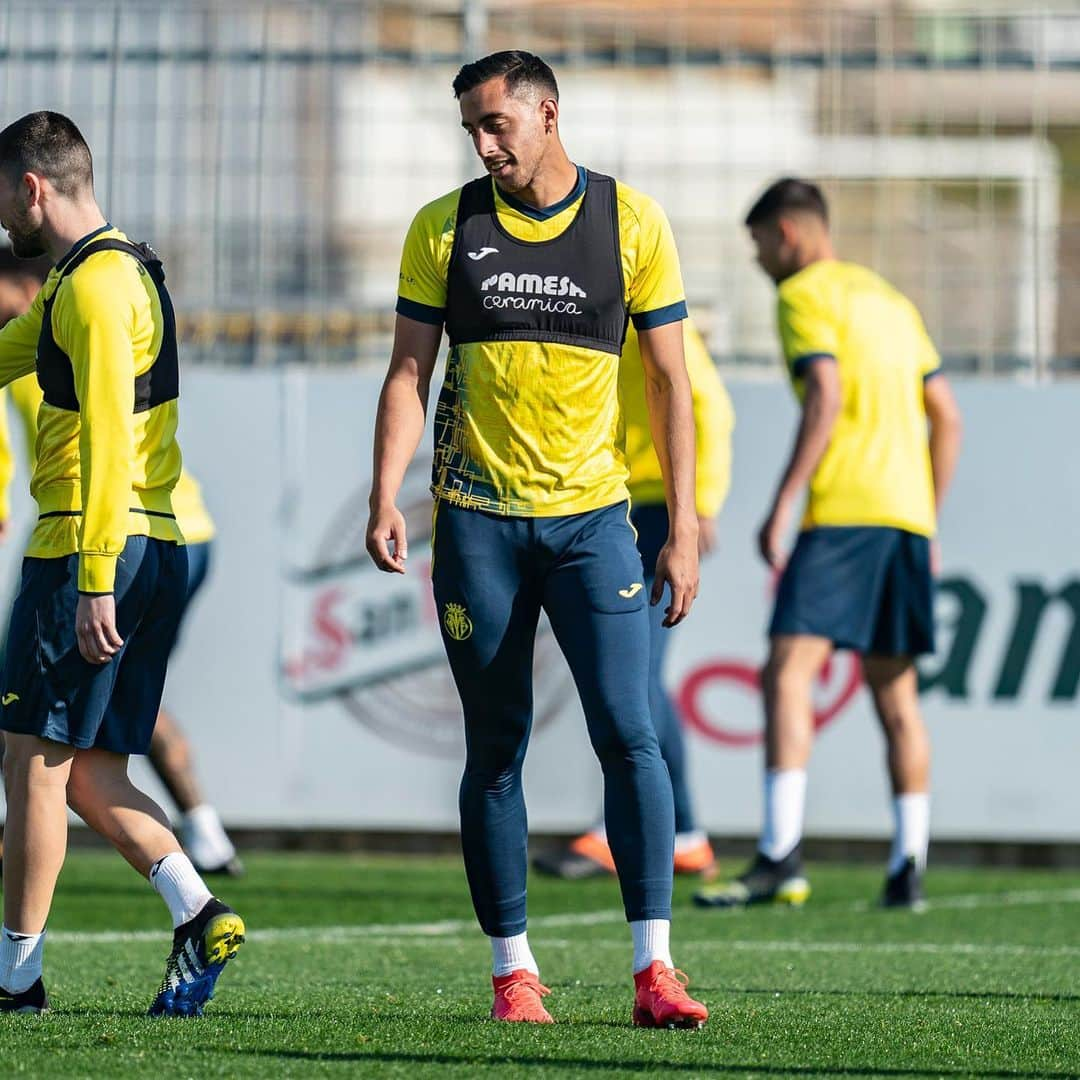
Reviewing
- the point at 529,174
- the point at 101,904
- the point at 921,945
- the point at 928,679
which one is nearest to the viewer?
the point at 529,174

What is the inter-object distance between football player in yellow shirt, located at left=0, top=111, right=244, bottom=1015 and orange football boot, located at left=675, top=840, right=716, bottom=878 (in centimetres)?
386

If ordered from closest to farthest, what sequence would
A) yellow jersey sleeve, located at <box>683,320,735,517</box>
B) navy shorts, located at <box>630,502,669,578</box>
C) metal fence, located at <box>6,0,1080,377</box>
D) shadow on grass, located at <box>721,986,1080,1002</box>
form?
shadow on grass, located at <box>721,986,1080,1002</box>, navy shorts, located at <box>630,502,669,578</box>, yellow jersey sleeve, located at <box>683,320,735,517</box>, metal fence, located at <box>6,0,1080,377</box>

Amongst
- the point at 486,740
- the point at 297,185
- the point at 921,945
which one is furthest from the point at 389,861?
the point at 486,740

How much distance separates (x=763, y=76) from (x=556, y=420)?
5.45 metres

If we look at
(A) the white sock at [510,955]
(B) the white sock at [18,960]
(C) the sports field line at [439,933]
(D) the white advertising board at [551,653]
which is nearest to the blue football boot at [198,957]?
(B) the white sock at [18,960]

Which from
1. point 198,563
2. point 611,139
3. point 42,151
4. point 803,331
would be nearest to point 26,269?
point 198,563

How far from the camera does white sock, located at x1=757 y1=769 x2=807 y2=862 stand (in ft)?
24.1

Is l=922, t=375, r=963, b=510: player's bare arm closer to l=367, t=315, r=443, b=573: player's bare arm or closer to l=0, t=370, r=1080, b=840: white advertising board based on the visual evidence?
l=0, t=370, r=1080, b=840: white advertising board

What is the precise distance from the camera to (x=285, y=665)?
9.21m

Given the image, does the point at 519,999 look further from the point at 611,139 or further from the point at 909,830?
the point at 611,139

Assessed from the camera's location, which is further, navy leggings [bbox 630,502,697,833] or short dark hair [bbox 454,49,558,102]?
navy leggings [bbox 630,502,697,833]

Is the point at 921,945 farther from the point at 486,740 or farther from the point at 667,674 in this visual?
the point at 667,674

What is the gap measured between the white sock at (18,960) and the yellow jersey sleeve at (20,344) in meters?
1.15

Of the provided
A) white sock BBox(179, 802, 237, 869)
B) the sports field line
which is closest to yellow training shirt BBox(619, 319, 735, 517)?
the sports field line
